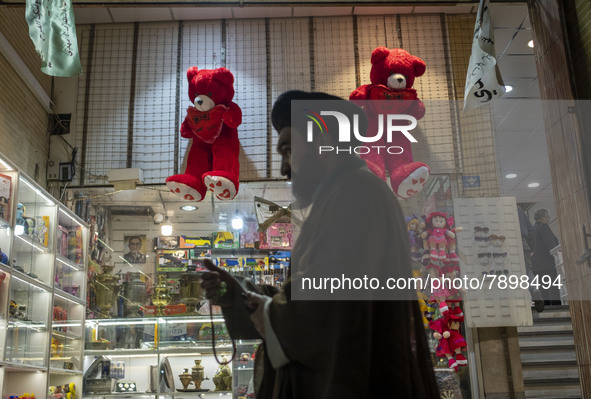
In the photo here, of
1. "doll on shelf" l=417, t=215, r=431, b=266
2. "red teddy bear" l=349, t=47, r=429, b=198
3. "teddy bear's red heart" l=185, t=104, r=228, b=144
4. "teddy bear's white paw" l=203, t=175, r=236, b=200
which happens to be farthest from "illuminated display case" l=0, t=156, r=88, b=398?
"doll on shelf" l=417, t=215, r=431, b=266

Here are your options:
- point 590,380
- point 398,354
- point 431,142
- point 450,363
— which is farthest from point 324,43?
point 398,354

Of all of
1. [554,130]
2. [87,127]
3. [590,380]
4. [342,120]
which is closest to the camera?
[342,120]

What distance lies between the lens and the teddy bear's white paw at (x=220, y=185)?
3686 millimetres

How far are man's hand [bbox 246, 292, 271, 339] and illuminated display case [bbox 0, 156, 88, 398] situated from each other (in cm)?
298

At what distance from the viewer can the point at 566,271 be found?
11.1ft

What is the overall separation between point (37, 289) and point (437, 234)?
279 centimetres

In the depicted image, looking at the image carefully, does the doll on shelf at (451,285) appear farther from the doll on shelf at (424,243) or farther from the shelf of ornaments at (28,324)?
the shelf of ornaments at (28,324)

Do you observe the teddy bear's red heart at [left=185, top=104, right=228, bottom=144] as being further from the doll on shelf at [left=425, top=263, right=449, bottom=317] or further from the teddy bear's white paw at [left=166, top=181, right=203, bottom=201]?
the doll on shelf at [left=425, top=263, right=449, bottom=317]

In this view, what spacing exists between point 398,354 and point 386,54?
2.64 metres

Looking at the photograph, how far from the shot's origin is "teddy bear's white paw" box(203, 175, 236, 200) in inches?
145

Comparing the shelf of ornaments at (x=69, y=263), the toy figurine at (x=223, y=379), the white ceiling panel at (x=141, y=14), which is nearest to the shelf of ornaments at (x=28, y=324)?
the shelf of ornaments at (x=69, y=263)

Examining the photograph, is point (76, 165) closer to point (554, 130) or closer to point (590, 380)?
point (554, 130)

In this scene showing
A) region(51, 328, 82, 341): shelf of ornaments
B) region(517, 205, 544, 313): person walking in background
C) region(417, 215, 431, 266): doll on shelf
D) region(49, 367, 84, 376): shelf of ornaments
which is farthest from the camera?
region(51, 328, 82, 341): shelf of ornaments

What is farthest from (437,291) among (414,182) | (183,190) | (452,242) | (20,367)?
(20,367)
